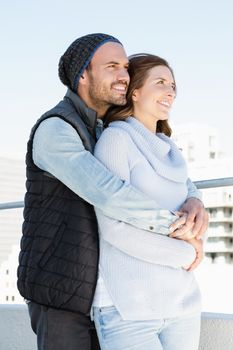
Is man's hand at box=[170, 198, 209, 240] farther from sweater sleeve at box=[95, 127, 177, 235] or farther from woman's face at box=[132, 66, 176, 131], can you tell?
woman's face at box=[132, 66, 176, 131]

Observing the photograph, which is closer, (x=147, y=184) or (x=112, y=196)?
(x=112, y=196)

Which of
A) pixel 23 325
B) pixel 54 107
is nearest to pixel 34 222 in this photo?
pixel 54 107

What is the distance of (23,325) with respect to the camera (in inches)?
134

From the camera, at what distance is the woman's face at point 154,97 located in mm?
2223

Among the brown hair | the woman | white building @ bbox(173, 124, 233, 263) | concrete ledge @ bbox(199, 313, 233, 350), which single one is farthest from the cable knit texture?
white building @ bbox(173, 124, 233, 263)

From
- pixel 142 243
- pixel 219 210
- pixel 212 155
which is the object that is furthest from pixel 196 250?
pixel 212 155

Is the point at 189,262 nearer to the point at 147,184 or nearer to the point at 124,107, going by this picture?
the point at 147,184

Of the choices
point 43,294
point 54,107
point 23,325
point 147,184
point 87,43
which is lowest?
point 23,325

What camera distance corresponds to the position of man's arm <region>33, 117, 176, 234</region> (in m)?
1.95

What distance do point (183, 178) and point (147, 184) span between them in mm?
172

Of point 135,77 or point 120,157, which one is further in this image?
point 135,77

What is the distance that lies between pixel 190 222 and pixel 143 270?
0.67 feet

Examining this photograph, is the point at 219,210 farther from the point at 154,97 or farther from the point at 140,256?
the point at 140,256

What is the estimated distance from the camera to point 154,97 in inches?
87.4
